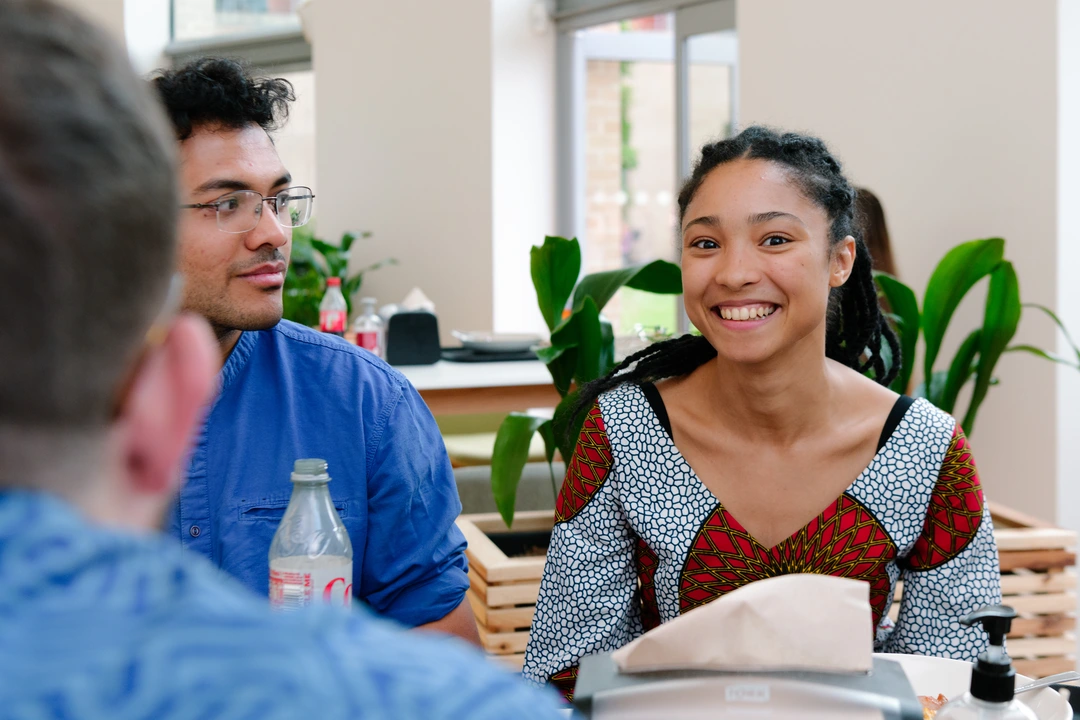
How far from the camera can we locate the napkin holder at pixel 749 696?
694 millimetres

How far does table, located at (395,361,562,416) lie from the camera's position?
10.0 feet

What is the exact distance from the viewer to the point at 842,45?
12.0ft

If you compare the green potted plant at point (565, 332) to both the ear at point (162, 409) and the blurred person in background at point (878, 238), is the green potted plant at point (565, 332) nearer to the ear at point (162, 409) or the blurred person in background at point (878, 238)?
the blurred person in background at point (878, 238)

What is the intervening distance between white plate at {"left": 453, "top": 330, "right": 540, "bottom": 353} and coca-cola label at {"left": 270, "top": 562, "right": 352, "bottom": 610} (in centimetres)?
262

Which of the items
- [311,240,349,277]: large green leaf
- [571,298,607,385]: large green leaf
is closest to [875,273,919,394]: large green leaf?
[571,298,607,385]: large green leaf

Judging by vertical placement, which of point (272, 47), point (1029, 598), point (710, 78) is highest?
point (272, 47)

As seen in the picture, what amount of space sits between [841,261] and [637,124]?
12.1 ft

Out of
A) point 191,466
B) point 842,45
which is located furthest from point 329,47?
point 191,466

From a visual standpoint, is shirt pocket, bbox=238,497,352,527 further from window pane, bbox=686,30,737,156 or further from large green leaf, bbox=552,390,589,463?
window pane, bbox=686,30,737,156

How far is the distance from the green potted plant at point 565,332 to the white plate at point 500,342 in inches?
57.5

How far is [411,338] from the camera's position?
342 centimetres

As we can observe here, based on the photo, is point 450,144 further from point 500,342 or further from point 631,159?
point 500,342

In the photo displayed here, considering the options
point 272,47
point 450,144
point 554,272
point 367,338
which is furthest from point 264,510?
point 272,47

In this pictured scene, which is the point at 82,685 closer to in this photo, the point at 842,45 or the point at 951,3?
the point at 951,3
